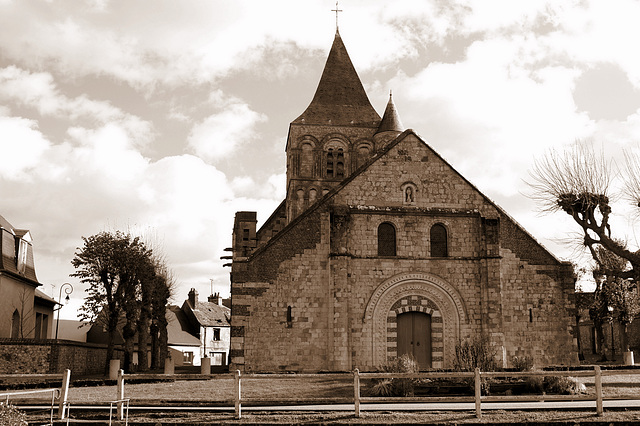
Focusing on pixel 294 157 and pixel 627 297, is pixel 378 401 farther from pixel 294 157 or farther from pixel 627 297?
pixel 627 297

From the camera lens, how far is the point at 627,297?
39.2 metres

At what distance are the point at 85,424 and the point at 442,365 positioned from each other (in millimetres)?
15739

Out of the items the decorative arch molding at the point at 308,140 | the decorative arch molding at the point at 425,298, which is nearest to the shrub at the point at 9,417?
the decorative arch molding at the point at 425,298

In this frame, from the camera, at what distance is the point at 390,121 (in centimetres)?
4025

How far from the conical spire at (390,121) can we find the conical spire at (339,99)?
1.12m

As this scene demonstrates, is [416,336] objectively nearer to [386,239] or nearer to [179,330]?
[386,239]

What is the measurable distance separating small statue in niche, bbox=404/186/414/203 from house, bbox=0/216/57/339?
1735 cm

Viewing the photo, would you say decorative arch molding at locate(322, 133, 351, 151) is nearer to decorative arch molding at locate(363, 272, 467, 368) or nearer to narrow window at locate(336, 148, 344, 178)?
narrow window at locate(336, 148, 344, 178)

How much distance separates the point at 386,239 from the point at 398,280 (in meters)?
1.72

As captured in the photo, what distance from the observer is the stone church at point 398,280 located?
982 inches

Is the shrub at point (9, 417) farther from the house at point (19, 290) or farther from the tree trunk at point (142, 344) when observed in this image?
the tree trunk at point (142, 344)

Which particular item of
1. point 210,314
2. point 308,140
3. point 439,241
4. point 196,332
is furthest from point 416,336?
point 210,314

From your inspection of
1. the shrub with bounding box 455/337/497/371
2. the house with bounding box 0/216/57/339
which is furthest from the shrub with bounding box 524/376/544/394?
the house with bounding box 0/216/57/339

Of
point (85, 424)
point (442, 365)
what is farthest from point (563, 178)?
point (85, 424)
